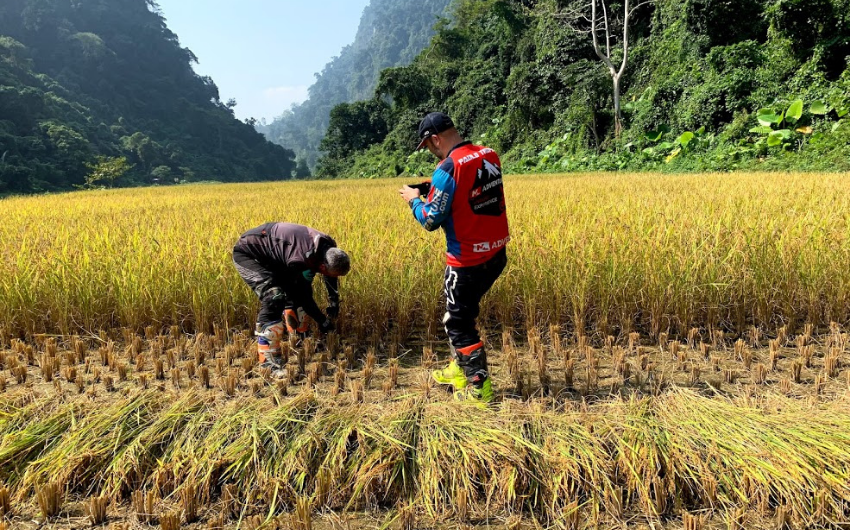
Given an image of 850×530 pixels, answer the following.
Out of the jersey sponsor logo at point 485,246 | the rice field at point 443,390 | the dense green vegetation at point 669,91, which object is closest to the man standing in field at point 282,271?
the rice field at point 443,390

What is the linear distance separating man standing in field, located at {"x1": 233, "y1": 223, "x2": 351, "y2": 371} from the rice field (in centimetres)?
17

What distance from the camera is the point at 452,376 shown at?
215cm

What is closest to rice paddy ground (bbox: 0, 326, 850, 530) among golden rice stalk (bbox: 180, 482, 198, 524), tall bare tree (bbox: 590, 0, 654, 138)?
golden rice stalk (bbox: 180, 482, 198, 524)

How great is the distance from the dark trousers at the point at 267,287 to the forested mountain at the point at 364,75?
308 ft

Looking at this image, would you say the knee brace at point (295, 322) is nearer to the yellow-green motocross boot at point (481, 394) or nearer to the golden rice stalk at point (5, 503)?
the yellow-green motocross boot at point (481, 394)

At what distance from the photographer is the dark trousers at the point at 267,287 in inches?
94.7

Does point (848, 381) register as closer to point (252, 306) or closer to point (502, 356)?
point (502, 356)

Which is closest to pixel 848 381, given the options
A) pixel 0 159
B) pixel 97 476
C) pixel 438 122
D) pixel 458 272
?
pixel 458 272

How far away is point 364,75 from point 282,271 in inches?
5065

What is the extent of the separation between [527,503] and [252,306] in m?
2.18

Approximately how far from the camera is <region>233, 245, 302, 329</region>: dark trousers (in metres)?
2.41

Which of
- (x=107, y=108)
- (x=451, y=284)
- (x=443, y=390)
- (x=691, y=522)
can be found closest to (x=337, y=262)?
(x=451, y=284)

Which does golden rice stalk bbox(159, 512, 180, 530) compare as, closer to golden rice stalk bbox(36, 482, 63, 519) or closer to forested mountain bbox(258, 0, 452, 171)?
golden rice stalk bbox(36, 482, 63, 519)

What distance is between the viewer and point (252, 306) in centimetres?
300
